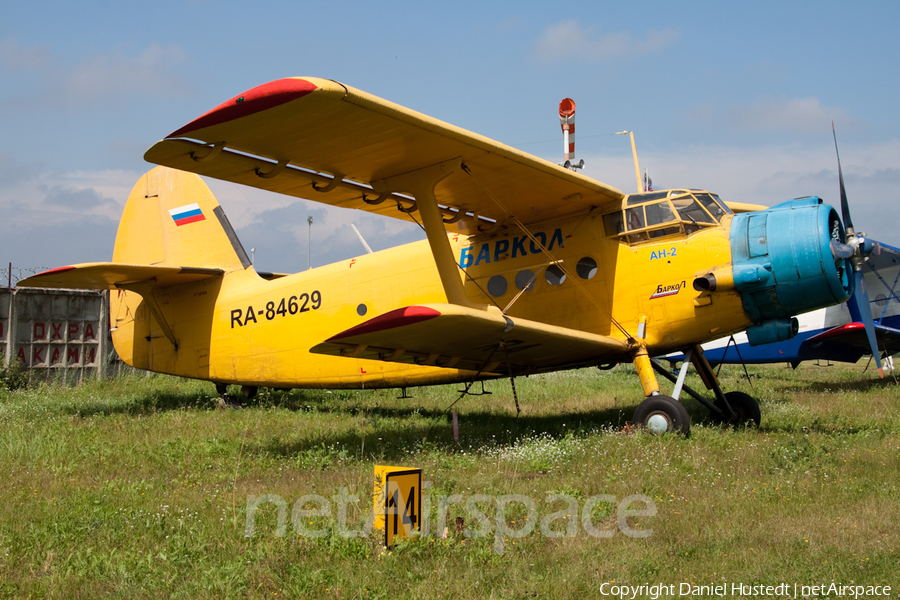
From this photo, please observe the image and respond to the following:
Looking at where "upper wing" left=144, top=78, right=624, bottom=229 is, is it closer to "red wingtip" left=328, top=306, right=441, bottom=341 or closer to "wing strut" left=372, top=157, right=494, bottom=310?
"wing strut" left=372, top=157, right=494, bottom=310

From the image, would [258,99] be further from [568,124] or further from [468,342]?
[568,124]

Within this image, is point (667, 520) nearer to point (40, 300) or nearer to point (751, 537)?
point (751, 537)

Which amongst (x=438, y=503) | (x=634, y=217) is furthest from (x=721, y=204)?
(x=438, y=503)

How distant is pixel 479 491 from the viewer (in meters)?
5.68

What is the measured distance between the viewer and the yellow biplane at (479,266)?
6.82 m

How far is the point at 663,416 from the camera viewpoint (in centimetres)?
771

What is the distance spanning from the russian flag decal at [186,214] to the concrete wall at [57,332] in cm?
443

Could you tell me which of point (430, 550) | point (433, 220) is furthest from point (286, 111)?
point (430, 550)

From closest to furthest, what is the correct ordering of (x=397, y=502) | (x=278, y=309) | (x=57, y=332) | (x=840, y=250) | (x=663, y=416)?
(x=397, y=502) < (x=663, y=416) < (x=840, y=250) < (x=278, y=309) < (x=57, y=332)

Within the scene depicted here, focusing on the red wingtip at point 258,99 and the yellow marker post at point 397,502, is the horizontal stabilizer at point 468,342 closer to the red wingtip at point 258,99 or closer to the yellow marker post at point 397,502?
the red wingtip at point 258,99

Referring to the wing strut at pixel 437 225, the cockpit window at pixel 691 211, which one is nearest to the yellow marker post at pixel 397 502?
the wing strut at pixel 437 225

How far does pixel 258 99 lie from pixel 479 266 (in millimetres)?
4499

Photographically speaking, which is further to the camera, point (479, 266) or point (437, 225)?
point (479, 266)

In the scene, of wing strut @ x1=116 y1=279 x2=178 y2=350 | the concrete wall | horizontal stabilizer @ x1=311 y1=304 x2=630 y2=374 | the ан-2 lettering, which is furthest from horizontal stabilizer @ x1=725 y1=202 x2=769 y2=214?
the concrete wall
